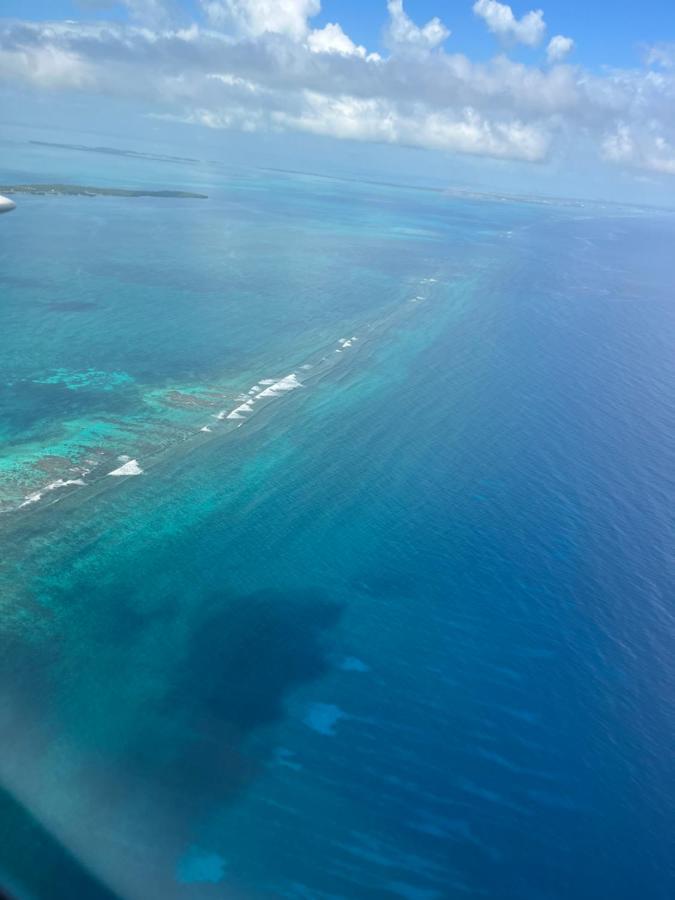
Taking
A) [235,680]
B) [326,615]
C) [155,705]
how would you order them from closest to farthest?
[155,705]
[235,680]
[326,615]

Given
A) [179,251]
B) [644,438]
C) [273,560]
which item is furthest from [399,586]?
[179,251]

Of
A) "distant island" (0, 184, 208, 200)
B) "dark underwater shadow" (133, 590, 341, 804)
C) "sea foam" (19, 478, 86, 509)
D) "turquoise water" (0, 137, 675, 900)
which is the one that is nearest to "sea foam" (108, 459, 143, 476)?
"turquoise water" (0, 137, 675, 900)

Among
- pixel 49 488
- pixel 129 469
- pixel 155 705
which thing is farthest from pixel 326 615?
pixel 49 488

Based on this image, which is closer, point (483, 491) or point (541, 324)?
point (483, 491)

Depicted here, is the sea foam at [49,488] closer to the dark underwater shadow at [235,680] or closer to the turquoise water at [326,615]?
the turquoise water at [326,615]

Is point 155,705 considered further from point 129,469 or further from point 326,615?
point 129,469

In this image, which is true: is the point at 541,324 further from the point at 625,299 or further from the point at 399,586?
the point at 399,586

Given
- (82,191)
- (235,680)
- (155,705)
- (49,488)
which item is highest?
(82,191)
